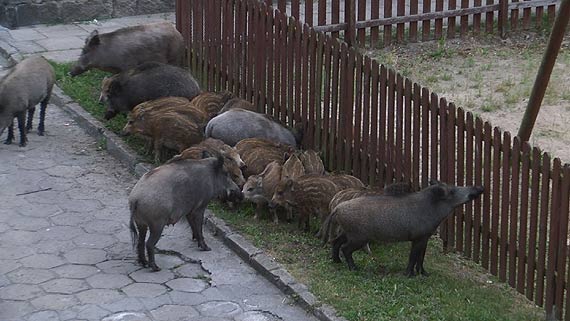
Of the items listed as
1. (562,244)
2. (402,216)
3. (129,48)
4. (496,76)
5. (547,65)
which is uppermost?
(547,65)

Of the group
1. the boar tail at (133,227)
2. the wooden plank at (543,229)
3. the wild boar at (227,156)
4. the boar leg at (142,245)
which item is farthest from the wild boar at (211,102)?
the wooden plank at (543,229)

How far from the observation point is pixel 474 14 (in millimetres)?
14742

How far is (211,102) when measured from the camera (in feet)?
35.6

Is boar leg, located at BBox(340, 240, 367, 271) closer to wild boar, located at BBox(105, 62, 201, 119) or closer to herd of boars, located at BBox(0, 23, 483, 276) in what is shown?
herd of boars, located at BBox(0, 23, 483, 276)

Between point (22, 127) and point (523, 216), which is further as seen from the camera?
point (22, 127)

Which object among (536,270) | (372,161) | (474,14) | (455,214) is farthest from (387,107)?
(474,14)

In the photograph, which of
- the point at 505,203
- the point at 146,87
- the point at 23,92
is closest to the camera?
the point at 505,203

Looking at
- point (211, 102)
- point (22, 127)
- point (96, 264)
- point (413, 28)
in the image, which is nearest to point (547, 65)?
point (211, 102)

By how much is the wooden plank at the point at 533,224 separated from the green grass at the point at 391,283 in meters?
0.22

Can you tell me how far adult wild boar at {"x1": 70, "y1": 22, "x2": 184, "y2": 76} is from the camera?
12164 mm

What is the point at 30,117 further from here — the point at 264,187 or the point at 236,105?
the point at 264,187

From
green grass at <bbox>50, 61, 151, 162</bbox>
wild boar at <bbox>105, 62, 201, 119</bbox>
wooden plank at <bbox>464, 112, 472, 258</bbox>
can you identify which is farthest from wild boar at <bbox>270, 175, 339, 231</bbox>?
wild boar at <bbox>105, 62, 201, 119</bbox>

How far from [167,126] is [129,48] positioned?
7.83 ft

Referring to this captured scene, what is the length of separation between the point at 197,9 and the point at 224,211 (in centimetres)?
344
